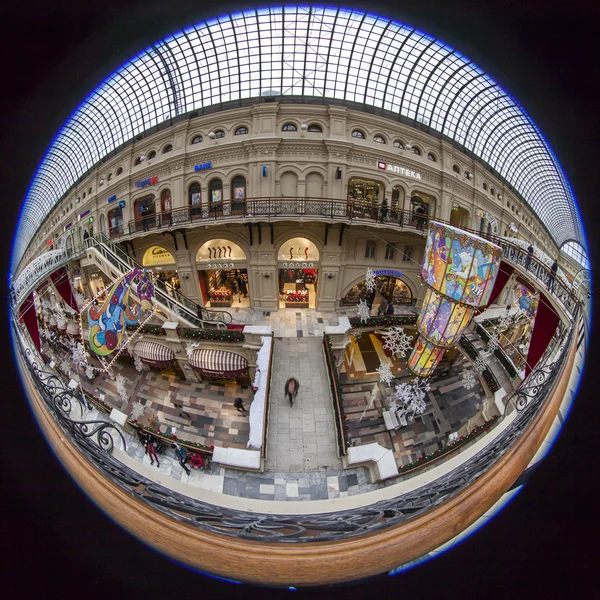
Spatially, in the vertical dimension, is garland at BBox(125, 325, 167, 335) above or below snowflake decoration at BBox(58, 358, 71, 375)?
above

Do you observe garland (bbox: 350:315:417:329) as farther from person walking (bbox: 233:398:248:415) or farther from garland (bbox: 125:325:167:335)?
garland (bbox: 125:325:167:335)

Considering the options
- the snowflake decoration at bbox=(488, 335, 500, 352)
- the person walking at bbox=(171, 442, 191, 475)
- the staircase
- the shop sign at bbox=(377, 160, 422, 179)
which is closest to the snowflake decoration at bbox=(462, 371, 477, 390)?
the snowflake decoration at bbox=(488, 335, 500, 352)

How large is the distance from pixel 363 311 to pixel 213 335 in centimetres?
258

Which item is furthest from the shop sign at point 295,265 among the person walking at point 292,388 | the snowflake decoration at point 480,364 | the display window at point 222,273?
the snowflake decoration at point 480,364

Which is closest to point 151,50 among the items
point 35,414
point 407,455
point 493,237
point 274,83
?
point 274,83

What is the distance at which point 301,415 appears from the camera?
13.0ft

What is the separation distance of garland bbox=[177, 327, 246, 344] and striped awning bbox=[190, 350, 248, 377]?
357mm

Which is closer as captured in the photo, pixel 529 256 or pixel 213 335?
pixel 529 256

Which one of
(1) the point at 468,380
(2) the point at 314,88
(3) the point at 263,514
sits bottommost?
(3) the point at 263,514

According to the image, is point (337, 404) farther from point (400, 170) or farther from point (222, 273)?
point (400, 170)

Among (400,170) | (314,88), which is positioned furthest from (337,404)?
(314,88)

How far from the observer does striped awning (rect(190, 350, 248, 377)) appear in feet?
15.3

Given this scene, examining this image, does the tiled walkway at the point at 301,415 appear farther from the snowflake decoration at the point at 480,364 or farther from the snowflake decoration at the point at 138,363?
the snowflake decoration at the point at 480,364

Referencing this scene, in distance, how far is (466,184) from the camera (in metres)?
3.24
